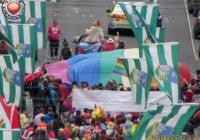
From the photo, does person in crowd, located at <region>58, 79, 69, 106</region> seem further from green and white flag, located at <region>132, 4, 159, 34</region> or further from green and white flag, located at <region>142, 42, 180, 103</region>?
green and white flag, located at <region>142, 42, 180, 103</region>

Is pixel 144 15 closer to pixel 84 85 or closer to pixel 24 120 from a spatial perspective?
pixel 84 85

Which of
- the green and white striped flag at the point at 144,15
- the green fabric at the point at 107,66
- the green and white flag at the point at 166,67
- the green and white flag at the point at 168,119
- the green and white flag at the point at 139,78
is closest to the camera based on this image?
the green and white flag at the point at 168,119

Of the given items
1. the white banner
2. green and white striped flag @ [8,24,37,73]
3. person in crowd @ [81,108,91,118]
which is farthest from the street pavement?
person in crowd @ [81,108,91,118]

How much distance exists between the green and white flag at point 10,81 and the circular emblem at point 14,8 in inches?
105

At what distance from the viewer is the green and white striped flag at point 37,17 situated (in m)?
35.0

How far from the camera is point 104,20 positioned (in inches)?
1898

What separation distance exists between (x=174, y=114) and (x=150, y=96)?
4.54m

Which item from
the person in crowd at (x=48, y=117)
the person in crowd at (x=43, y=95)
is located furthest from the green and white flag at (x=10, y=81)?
the person in crowd at (x=43, y=95)

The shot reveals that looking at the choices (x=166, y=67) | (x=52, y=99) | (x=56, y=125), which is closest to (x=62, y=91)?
(x=52, y=99)

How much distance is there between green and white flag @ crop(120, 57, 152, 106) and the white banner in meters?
0.73

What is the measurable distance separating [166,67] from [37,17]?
688 cm

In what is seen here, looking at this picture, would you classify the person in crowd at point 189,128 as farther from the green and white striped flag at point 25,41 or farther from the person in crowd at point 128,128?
the green and white striped flag at point 25,41

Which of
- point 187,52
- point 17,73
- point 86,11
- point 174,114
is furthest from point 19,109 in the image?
point 86,11

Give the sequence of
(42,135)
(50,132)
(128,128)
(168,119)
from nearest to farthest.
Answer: (168,119), (42,135), (50,132), (128,128)
